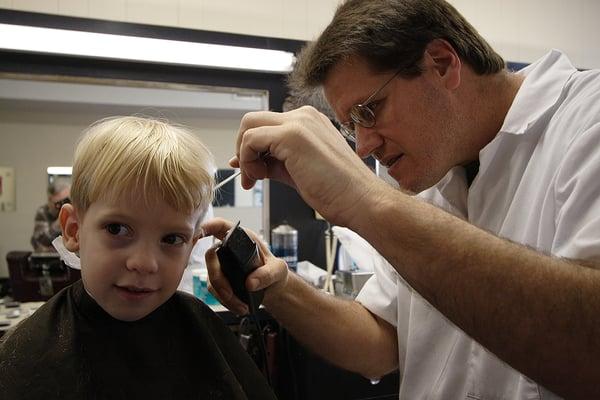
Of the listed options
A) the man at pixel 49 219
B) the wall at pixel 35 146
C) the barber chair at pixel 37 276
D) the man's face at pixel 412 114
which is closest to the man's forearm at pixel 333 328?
the man's face at pixel 412 114

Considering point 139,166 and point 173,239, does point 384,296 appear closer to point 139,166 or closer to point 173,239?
point 173,239

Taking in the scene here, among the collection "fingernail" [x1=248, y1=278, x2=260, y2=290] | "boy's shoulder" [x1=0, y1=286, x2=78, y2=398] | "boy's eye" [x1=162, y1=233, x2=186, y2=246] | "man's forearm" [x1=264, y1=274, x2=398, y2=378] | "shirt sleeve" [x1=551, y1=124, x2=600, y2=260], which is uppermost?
"shirt sleeve" [x1=551, y1=124, x2=600, y2=260]

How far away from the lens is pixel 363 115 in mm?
1257

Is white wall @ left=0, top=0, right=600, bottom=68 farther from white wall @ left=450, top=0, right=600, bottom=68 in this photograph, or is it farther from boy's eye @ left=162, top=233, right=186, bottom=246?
boy's eye @ left=162, top=233, right=186, bottom=246

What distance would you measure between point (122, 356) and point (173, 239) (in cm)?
30

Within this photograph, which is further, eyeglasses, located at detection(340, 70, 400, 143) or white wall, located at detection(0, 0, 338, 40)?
white wall, located at detection(0, 0, 338, 40)

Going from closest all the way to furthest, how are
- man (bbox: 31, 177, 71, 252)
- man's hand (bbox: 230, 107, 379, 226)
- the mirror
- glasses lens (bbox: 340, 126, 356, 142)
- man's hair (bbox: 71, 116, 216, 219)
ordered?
man's hand (bbox: 230, 107, 379, 226), man's hair (bbox: 71, 116, 216, 219), glasses lens (bbox: 340, 126, 356, 142), the mirror, man (bbox: 31, 177, 71, 252)

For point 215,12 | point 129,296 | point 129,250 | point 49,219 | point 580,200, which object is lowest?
point 49,219

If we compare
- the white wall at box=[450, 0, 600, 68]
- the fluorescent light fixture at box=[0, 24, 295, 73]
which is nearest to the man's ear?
the fluorescent light fixture at box=[0, 24, 295, 73]

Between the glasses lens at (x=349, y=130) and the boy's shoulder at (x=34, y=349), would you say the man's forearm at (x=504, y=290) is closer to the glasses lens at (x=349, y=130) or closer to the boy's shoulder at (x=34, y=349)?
the glasses lens at (x=349, y=130)

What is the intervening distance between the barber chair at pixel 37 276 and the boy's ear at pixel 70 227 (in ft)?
Result: 4.57

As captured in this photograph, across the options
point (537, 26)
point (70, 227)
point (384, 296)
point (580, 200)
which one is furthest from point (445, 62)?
point (537, 26)

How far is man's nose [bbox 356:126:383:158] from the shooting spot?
1268 mm

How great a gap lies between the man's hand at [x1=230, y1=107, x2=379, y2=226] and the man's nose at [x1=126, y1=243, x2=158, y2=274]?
1.00 feet
